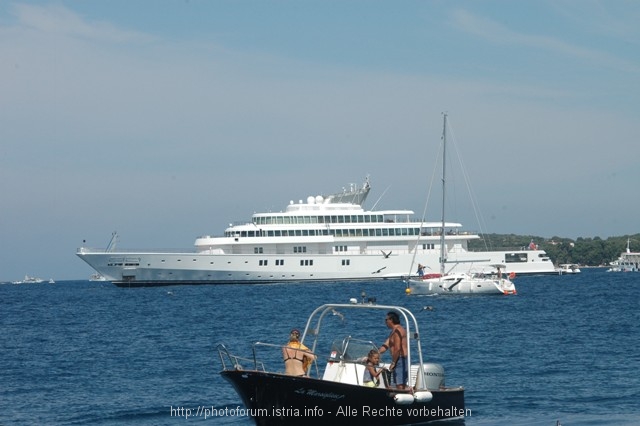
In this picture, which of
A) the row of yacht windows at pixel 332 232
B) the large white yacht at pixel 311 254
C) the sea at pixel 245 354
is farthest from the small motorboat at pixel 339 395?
the row of yacht windows at pixel 332 232

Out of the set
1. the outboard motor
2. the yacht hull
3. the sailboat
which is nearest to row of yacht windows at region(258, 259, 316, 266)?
the yacht hull

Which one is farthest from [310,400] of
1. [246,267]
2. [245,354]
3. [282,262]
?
[282,262]

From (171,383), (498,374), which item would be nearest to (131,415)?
(171,383)

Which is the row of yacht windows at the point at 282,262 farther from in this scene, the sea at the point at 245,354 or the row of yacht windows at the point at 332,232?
the sea at the point at 245,354

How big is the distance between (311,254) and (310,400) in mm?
71365

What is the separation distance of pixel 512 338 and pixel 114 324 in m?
17.7

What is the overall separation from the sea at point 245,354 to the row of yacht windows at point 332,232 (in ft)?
97.1

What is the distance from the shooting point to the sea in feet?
64.1

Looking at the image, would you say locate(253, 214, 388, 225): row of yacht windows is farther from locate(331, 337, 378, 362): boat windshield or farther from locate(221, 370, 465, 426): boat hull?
locate(221, 370, 465, 426): boat hull

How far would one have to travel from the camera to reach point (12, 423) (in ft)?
62.2

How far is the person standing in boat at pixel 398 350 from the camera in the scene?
1555 cm

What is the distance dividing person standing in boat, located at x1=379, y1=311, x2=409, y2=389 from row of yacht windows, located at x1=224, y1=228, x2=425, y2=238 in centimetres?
7073

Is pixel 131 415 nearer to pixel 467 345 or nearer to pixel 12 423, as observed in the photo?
pixel 12 423

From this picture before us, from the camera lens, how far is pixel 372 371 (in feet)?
51.7
